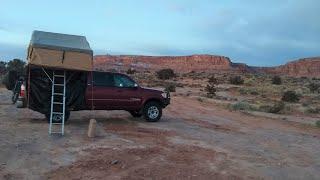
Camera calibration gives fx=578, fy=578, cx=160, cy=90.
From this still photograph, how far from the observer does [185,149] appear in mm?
14336

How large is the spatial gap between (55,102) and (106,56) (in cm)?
15488

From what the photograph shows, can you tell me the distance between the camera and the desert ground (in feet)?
37.7

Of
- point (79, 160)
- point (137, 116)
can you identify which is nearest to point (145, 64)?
point (137, 116)

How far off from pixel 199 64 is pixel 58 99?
142903 mm

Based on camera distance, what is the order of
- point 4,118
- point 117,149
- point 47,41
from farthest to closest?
point 4,118, point 47,41, point 117,149

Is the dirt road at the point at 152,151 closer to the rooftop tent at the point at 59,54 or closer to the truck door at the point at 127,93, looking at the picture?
the truck door at the point at 127,93

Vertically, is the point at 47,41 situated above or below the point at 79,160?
above

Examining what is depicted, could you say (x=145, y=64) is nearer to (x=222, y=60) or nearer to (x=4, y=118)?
(x=222, y=60)

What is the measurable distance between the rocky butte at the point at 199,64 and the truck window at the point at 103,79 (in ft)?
430

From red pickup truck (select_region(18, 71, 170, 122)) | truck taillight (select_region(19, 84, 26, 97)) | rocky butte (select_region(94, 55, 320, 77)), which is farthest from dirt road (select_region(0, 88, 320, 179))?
rocky butte (select_region(94, 55, 320, 77))

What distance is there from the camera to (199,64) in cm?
16000

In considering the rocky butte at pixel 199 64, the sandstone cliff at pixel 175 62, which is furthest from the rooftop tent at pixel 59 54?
the sandstone cliff at pixel 175 62

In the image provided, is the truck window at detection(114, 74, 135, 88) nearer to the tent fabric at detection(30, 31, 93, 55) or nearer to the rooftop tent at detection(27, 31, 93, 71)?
the tent fabric at detection(30, 31, 93, 55)

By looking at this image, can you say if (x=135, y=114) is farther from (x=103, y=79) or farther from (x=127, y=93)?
(x=103, y=79)
